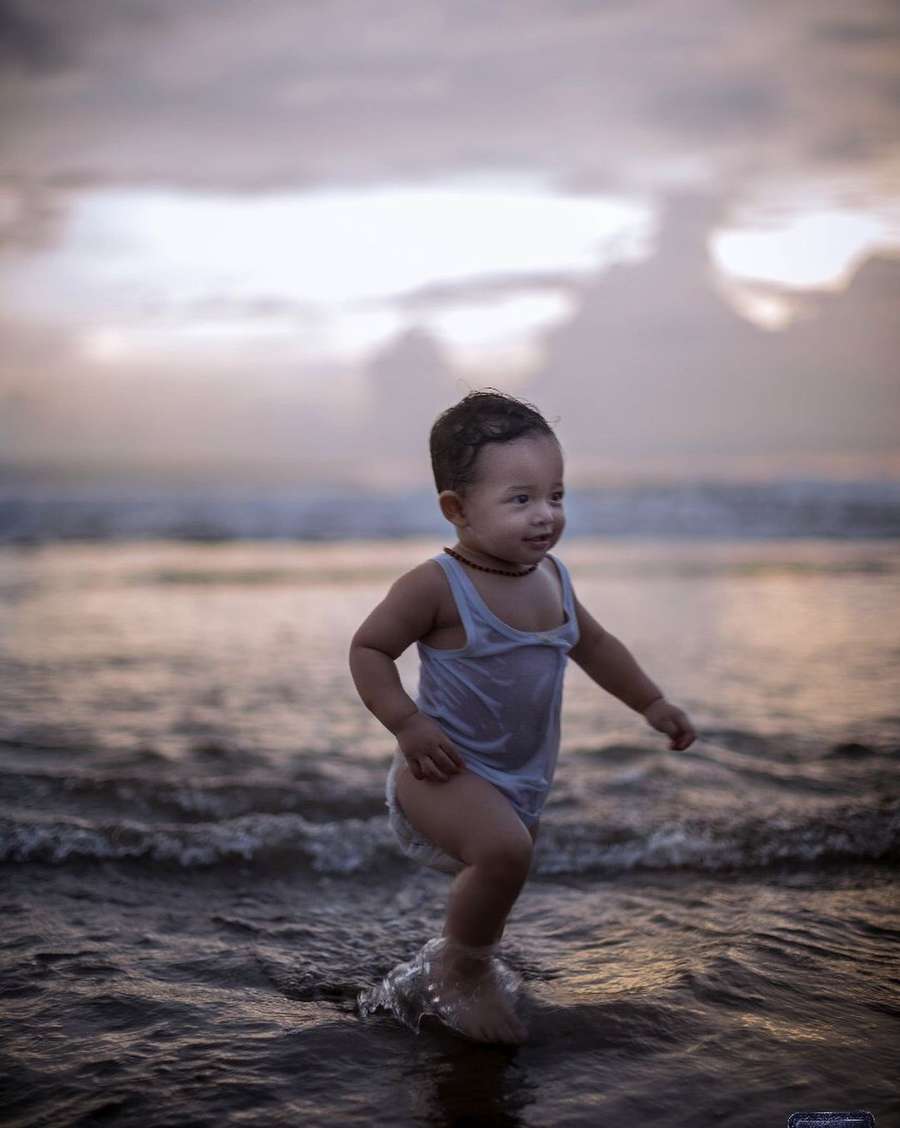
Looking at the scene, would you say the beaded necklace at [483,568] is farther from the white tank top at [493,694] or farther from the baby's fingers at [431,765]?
the baby's fingers at [431,765]

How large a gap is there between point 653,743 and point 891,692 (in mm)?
1701

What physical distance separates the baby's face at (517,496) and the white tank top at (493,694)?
0.15 metres

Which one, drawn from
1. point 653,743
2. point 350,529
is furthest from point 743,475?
point 653,743

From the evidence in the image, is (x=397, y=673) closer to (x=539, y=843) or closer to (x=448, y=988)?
(x=448, y=988)

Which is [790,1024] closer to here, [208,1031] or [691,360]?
[208,1031]

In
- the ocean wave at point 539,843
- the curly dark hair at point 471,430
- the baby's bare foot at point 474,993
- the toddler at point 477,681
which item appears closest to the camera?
the baby's bare foot at point 474,993

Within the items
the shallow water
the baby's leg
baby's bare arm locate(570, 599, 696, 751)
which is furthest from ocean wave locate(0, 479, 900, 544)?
the baby's leg

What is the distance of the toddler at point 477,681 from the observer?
238 centimetres

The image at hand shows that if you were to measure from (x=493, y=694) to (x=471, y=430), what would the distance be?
638 mm

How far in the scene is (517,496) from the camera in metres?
2.48

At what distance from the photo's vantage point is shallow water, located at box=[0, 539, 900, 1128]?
2070 millimetres

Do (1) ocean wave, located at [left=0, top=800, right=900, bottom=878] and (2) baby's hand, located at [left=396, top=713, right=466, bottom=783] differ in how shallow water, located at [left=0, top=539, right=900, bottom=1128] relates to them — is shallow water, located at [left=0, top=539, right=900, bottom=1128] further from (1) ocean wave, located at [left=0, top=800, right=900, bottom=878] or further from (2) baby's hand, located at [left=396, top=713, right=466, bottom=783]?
(2) baby's hand, located at [left=396, top=713, right=466, bottom=783]

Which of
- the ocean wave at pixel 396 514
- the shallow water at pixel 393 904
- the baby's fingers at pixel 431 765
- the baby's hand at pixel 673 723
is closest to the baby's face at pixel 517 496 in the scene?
the baby's fingers at pixel 431 765

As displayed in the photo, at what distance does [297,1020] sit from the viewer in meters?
2.35
